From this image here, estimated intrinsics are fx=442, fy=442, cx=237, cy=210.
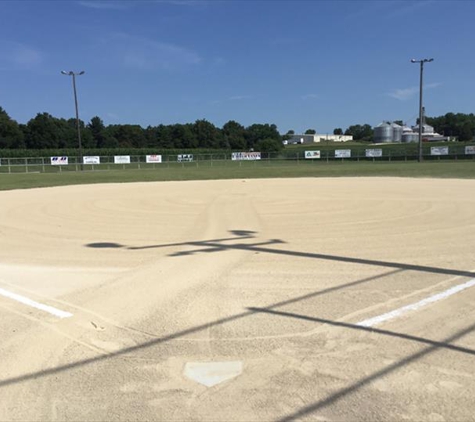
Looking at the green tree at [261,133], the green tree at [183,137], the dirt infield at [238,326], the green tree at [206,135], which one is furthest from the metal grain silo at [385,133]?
the dirt infield at [238,326]

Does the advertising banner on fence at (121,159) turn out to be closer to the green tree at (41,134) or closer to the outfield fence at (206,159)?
the outfield fence at (206,159)

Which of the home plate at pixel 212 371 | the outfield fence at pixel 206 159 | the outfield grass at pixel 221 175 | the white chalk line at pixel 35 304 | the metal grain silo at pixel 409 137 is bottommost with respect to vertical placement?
the home plate at pixel 212 371

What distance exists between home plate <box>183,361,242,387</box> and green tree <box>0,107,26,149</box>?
125m

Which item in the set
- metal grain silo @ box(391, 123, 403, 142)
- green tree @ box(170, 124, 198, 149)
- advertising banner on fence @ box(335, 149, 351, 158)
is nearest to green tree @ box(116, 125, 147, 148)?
green tree @ box(170, 124, 198, 149)

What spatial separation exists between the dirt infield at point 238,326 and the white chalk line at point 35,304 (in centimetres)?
4

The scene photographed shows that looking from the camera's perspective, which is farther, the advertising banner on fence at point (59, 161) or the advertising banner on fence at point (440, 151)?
the advertising banner on fence at point (440, 151)

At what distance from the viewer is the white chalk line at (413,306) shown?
4822 millimetres

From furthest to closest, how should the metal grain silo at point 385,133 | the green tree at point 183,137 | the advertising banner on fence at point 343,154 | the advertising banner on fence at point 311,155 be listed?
the metal grain silo at point 385,133, the green tree at point 183,137, the advertising banner on fence at point 311,155, the advertising banner on fence at point 343,154

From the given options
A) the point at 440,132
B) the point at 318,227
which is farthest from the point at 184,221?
the point at 440,132

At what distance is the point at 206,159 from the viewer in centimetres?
7306

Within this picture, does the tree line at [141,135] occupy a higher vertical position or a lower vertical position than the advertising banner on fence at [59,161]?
higher

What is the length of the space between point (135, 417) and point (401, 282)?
4.36 m

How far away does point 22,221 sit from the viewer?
508 inches

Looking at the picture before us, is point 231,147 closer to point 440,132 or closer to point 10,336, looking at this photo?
point 440,132
